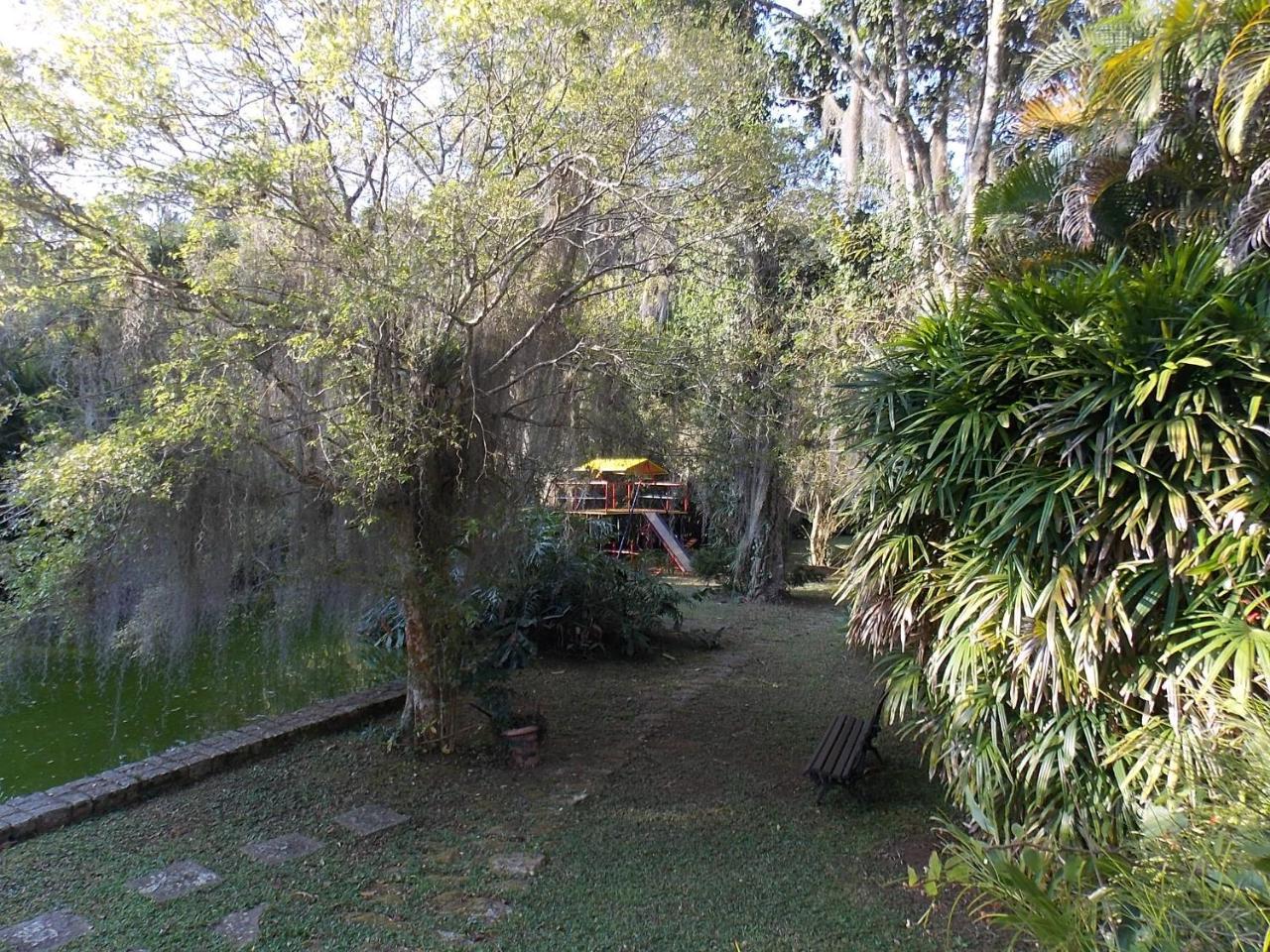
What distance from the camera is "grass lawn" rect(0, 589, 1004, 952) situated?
11.9 ft

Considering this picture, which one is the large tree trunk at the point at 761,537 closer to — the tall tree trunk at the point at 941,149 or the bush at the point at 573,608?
the bush at the point at 573,608

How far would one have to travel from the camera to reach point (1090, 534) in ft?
12.1

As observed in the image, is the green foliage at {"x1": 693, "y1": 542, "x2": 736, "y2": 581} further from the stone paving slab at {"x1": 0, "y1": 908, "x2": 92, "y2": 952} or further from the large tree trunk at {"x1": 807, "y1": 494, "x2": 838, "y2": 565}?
the stone paving slab at {"x1": 0, "y1": 908, "x2": 92, "y2": 952}

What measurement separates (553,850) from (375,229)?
352cm

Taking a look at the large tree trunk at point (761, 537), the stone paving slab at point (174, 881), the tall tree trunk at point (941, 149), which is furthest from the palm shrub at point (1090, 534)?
the large tree trunk at point (761, 537)

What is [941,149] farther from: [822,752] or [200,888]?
[200,888]

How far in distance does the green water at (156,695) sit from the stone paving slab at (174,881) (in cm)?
129

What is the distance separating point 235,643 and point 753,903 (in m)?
4.65

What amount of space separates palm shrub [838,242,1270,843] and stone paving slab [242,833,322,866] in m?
3.21

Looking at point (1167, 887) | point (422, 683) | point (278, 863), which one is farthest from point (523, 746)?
point (1167, 887)

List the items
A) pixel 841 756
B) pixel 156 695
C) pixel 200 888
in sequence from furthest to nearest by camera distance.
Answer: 1. pixel 156 695
2. pixel 841 756
3. pixel 200 888

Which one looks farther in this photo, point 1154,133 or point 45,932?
point 1154,133

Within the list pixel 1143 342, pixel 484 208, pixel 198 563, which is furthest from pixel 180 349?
pixel 1143 342

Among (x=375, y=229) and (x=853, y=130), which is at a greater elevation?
(x=853, y=130)
